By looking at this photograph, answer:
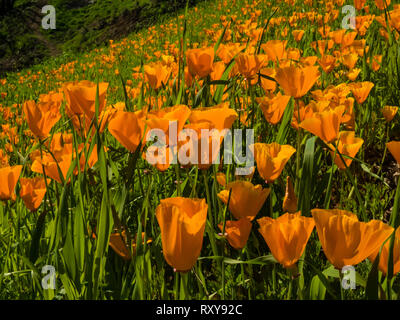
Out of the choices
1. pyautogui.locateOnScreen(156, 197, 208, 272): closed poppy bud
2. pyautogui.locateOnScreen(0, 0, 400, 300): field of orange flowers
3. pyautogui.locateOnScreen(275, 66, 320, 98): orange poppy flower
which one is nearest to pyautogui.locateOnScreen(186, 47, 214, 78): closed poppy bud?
pyautogui.locateOnScreen(0, 0, 400, 300): field of orange flowers

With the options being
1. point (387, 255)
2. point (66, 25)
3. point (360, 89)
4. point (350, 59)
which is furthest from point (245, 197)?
point (66, 25)

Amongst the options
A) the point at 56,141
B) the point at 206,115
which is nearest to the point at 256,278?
the point at 206,115

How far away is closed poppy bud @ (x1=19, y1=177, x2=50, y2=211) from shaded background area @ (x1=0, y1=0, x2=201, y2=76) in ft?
38.8

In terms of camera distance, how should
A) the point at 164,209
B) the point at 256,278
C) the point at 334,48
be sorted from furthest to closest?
the point at 334,48 → the point at 256,278 → the point at 164,209

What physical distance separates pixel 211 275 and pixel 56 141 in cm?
64

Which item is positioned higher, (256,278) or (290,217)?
(290,217)

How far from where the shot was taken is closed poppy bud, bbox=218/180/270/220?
0.87 m

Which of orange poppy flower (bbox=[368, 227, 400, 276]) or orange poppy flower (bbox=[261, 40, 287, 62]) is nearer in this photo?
orange poppy flower (bbox=[368, 227, 400, 276])

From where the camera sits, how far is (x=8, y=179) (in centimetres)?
107

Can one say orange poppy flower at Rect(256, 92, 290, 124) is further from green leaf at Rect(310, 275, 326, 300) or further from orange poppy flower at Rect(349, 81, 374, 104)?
green leaf at Rect(310, 275, 326, 300)

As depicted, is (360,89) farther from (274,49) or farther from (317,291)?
(317,291)

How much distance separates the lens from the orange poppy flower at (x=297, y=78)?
1261 mm

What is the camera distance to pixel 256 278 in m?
1.04
